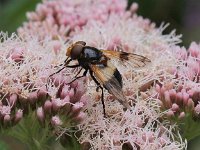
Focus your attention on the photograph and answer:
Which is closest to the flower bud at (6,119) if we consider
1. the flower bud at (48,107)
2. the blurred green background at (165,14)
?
the flower bud at (48,107)

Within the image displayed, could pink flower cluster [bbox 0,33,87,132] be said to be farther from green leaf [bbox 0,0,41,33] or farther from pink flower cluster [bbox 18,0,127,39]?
green leaf [bbox 0,0,41,33]

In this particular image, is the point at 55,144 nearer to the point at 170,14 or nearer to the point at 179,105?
the point at 179,105

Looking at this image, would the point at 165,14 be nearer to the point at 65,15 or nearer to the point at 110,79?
the point at 65,15

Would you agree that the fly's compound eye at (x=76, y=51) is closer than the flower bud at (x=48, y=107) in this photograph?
No

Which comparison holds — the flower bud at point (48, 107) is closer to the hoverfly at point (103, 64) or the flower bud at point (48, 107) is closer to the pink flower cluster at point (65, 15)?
the hoverfly at point (103, 64)

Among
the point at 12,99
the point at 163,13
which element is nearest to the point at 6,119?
the point at 12,99

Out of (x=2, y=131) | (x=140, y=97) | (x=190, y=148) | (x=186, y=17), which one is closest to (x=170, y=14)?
(x=186, y=17)
